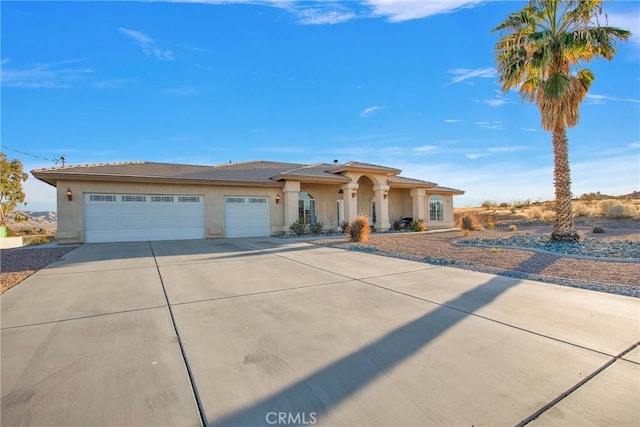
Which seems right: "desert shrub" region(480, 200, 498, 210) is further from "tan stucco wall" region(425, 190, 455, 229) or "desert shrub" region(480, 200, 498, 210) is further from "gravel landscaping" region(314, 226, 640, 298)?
"gravel landscaping" region(314, 226, 640, 298)

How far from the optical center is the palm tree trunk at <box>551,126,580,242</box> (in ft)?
40.3

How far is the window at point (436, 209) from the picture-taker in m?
26.9

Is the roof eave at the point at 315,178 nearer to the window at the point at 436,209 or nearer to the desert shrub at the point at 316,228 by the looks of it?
the desert shrub at the point at 316,228

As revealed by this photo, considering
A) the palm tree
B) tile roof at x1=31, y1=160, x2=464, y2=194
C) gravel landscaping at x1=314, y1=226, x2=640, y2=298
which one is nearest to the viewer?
gravel landscaping at x1=314, y1=226, x2=640, y2=298

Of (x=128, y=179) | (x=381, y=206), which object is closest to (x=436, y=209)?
(x=381, y=206)

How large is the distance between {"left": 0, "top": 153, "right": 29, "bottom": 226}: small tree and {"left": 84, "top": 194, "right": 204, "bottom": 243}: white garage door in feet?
73.0

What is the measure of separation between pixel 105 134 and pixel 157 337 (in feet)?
79.6

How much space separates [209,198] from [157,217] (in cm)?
282

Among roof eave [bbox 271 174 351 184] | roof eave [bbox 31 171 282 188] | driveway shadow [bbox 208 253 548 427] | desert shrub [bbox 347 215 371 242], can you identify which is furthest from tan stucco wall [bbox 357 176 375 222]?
driveway shadow [bbox 208 253 548 427]

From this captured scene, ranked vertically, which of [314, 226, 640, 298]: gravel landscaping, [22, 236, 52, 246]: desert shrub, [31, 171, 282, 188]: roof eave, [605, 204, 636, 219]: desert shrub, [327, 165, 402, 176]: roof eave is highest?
[327, 165, 402, 176]: roof eave

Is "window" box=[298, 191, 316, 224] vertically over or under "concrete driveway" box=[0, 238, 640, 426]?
over

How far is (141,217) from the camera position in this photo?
1584 centimetres

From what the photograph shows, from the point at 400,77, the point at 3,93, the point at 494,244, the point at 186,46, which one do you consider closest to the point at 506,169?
the point at 400,77

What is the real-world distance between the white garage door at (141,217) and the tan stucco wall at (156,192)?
25 centimetres
